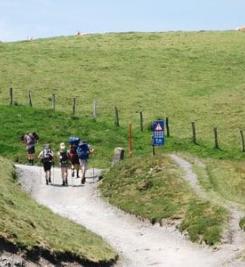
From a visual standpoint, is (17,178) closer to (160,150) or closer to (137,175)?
(137,175)

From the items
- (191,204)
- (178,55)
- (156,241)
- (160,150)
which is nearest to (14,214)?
(156,241)

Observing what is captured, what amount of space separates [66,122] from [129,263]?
3277 cm

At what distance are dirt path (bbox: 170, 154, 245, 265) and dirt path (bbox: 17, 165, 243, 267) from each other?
88 centimetres

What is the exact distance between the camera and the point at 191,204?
97.1 feet

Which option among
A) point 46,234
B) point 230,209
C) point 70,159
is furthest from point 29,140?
point 46,234

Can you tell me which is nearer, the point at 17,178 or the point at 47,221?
the point at 47,221

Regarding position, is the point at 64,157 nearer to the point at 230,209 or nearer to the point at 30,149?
the point at 30,149

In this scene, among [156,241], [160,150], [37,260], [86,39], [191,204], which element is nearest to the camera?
[37,260]

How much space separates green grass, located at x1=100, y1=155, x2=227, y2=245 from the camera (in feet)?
88.3

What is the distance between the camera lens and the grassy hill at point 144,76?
6331cm

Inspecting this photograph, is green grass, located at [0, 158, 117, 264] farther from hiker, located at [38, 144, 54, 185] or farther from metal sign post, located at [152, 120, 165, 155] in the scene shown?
metal sign post, located at [152, 120, 165, 155]

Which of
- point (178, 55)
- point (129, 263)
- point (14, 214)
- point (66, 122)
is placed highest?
point (178, 55)

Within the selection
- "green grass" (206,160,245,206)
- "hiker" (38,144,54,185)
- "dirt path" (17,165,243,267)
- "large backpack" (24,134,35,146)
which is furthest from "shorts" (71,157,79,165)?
"green grass" (206,160,245,206)

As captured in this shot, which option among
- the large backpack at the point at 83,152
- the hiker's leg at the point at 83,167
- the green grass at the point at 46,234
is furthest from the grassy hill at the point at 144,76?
the green grass at the point at 46,234
